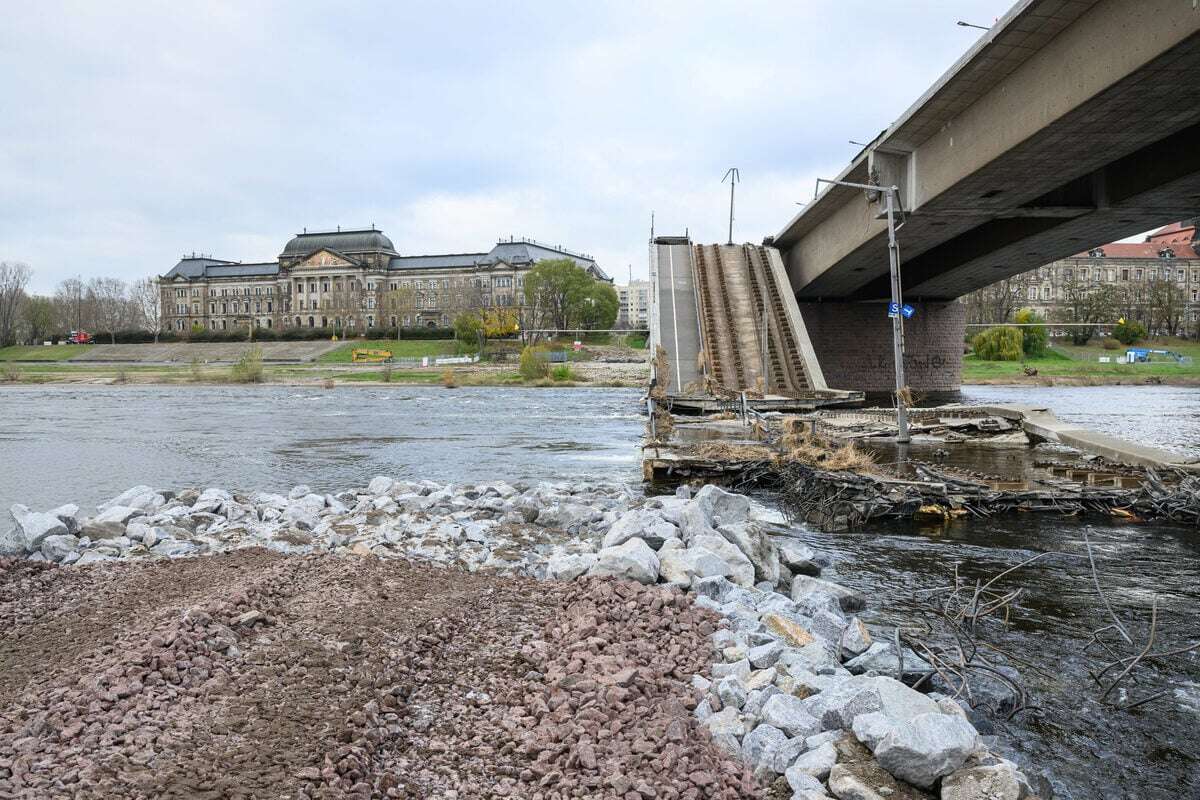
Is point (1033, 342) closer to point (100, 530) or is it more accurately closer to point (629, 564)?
point (629, 564)

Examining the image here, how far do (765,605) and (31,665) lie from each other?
5.37m

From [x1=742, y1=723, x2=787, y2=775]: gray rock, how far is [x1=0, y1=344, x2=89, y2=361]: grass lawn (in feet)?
399

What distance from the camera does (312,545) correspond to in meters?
10.4

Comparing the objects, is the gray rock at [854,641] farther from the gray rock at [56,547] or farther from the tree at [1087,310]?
the tree at [1087,310]

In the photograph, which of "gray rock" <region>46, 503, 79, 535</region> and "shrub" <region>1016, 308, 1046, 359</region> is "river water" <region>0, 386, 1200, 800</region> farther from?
"shrub" <region>1016, 308, 1046, 359</region>

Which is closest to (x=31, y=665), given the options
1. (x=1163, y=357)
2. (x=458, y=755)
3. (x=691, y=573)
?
(x=458, y=755)

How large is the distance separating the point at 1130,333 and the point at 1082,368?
23.3 metres

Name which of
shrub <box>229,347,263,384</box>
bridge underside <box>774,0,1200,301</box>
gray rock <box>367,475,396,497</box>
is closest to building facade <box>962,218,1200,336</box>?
bridge underside <box>774,0,1200,301</box>

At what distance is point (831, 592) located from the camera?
8.12 meters

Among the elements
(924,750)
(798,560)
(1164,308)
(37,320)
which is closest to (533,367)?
(798,560)

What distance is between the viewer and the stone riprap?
4.73m

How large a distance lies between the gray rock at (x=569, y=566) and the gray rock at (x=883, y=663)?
273 centimetres


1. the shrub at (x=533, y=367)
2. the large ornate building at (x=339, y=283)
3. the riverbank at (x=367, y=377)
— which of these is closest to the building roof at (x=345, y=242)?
the large ornate building at (x=339, y=283)

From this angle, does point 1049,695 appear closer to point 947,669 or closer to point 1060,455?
point 947,669
